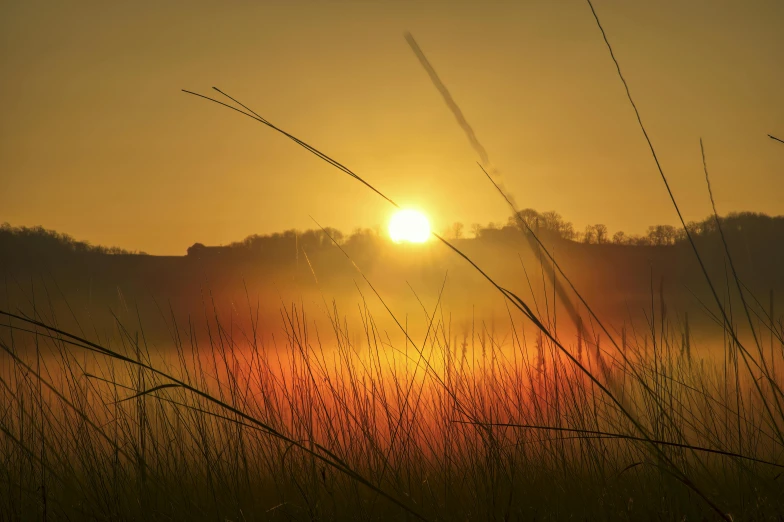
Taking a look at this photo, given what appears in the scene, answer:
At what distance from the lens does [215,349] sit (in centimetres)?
304

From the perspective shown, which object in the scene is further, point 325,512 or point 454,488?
point 454,488

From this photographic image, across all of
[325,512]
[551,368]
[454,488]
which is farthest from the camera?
[551,368]

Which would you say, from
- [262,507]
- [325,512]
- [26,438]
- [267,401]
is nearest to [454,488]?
[325,512]

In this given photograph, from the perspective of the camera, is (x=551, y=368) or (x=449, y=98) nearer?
(x=449, y=98)

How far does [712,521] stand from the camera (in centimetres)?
164

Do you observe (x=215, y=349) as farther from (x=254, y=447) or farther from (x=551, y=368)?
(x=551, y=368)

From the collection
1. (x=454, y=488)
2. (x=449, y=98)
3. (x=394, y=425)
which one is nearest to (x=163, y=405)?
(x=394, y=425)

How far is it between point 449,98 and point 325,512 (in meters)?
1.68

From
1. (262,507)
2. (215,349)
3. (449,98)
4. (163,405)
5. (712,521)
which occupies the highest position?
(449,98)

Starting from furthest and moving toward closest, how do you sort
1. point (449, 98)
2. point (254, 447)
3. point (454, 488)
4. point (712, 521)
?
point (254, 447)
point (454, 488)
point (712, 521)
point (449, 98)

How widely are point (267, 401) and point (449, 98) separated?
224 cm

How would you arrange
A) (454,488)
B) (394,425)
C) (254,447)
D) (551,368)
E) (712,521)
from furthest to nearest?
(551,368) < (254,447) < (394,425) < (454,488) < (712,521)

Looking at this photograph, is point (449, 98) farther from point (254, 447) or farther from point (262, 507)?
point (254, 447)

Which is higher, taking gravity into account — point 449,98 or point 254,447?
point 449,98
